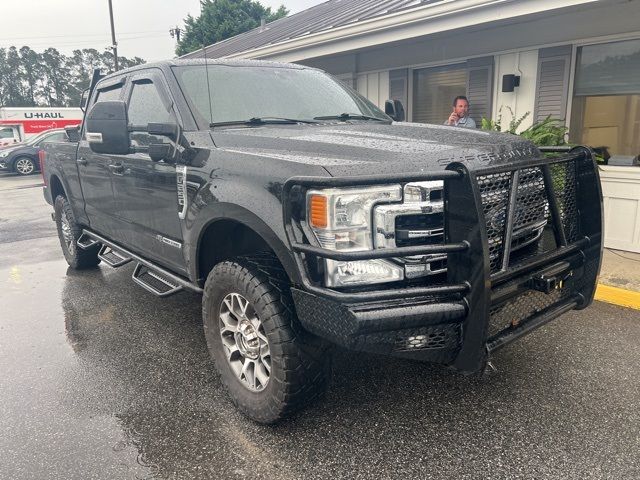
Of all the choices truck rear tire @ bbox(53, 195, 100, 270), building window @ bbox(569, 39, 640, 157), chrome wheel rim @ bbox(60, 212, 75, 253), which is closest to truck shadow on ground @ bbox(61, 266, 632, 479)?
truck rear tire @ bbox(53, 195, 100, 270)

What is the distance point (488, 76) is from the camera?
7.58 m

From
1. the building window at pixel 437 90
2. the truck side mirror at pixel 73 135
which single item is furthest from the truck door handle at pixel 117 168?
the building window at pixel 437 90

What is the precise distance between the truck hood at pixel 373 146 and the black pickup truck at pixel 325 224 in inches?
0.5

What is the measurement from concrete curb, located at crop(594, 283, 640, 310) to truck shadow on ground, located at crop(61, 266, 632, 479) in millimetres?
916

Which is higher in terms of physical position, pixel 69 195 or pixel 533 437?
pixel 69 195

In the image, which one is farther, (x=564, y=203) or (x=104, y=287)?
(x=104, y=287)

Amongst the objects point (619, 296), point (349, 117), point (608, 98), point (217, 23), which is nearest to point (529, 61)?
point (608, 98)

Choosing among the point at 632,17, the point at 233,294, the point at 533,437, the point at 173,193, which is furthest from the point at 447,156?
the point at 632,17

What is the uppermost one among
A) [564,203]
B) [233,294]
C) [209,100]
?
[209,100]

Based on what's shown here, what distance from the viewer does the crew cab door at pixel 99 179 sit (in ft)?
13.9

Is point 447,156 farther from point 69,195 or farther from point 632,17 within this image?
point 632,17

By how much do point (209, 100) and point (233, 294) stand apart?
1354 mm

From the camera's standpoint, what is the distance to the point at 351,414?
285 centimetres

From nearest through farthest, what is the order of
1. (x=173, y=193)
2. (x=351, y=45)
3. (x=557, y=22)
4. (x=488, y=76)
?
1. (x=173, y=193)
2. (x=557, y=22)
3. (x=488, y=76)
4. (x=351, y=45)
